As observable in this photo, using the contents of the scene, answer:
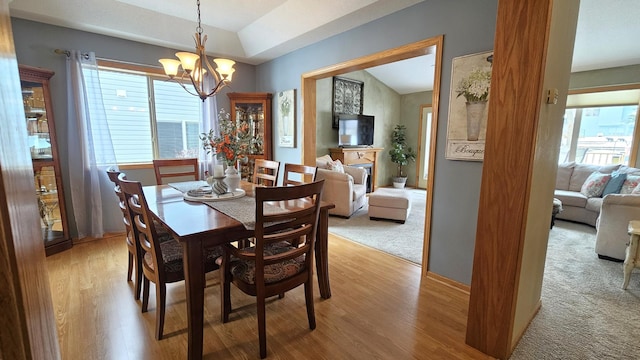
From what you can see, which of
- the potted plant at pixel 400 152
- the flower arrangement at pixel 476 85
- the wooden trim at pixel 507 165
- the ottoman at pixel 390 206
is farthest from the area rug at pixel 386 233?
the potted plant at pixel 400 152

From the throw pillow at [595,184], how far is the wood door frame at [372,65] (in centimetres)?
336

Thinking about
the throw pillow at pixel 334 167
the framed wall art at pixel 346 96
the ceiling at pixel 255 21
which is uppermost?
the ceiling at pixel 255 21

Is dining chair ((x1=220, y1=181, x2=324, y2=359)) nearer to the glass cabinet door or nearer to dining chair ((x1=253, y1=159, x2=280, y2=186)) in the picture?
dining chair ((x1=253, y1=159, x2=280, y2=186))

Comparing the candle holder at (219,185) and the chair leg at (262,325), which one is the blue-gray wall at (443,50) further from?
the candle holder at (219,185)

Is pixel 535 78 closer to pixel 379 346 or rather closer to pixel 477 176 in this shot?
pixel 477 176

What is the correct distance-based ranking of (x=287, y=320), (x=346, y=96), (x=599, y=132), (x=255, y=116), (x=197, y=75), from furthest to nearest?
(x=346, y=96) → (x=599, y=132) → (x=255, y=116) → (x=197, y=75) → (x=287, y=320)

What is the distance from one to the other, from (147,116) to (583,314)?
5.12 m

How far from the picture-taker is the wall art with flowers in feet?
7.10

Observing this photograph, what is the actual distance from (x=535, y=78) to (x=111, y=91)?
440 cm

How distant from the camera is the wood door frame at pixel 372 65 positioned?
2447mm

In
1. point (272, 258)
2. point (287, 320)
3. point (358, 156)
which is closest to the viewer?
point (272, 258)

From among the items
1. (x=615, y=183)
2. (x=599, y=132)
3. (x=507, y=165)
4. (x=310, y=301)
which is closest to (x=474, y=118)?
(x=507, y=165)

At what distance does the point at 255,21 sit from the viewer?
3.67 m

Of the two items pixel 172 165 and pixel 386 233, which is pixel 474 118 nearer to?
pixel 386 233
